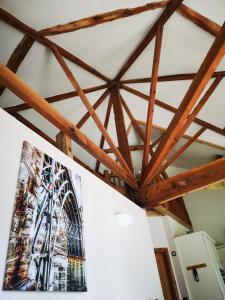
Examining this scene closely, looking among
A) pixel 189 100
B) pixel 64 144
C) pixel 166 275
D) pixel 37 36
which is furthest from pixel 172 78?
pixel 166 275

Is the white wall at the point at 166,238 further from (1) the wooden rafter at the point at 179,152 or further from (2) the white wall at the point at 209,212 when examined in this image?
(1) the wooden rafter at the point at 179,152

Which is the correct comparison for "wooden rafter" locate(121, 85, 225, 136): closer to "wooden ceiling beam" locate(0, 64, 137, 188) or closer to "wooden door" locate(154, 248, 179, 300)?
"wooden ceiling beam" locate(0, 64, 137, 188)

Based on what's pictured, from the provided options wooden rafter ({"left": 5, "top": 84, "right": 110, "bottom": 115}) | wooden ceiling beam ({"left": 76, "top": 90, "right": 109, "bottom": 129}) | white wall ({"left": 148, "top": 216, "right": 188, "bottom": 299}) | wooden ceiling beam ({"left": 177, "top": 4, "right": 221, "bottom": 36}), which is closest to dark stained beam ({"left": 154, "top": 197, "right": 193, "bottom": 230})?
white wall ({"left": 148, "top": 216, "right": 188, "bottom": 299})

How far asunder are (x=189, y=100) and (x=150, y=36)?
1.63m

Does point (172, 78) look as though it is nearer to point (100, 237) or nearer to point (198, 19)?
point (198, 19)

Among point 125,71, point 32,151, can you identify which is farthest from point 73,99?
point 32,151

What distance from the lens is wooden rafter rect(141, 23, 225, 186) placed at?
2.52m

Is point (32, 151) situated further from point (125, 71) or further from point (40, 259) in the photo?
point (125, 71)

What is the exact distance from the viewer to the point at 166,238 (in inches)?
252

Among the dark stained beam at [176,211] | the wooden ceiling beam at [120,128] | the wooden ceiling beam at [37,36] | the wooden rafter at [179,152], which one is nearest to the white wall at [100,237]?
the wooden rafter at [179,152]

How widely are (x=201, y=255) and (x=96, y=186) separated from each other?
4.63m

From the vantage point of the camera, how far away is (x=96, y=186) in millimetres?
2902

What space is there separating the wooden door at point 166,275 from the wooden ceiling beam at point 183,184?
8.83 ft

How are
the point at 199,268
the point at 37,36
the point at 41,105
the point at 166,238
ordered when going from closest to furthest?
1. the point at 41,105
2. the point at 37,36
3. the point at 199,268
4. the point at 166,238
